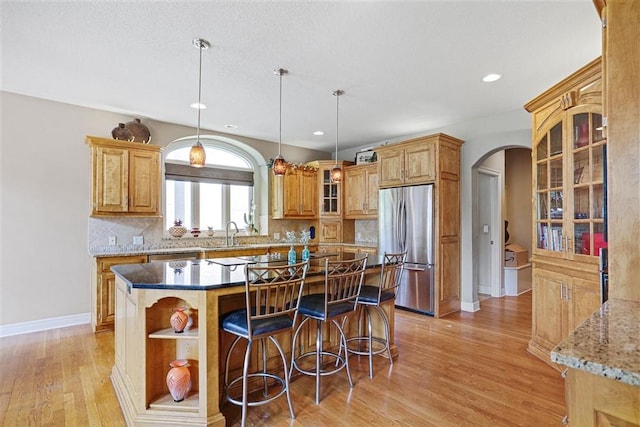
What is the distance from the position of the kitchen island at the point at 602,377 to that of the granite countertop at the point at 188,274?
1651mm

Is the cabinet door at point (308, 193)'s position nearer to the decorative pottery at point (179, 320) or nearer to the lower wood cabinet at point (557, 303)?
the lower wood cabinet at point (557, 303)

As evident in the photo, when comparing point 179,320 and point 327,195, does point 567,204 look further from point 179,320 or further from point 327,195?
point 327,195

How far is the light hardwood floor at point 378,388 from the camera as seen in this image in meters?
2.12

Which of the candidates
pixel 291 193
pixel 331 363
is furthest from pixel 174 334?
pixel 291 193

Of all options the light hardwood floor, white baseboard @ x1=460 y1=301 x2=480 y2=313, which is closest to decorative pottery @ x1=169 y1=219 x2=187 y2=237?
the light hardwood floor

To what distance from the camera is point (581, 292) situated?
2660mm

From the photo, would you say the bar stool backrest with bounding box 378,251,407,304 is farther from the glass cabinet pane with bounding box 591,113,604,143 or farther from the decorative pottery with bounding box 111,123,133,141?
the decorative pottery with bounding box 111,123,133,141

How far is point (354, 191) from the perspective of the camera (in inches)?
Result: 231

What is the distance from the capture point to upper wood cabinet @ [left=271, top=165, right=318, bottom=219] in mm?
5746

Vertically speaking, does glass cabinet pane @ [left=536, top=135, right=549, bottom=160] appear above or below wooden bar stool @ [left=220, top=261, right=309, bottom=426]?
above

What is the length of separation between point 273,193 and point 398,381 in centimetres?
401

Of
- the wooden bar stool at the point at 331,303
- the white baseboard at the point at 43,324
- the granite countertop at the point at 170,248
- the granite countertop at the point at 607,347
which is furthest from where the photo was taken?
the granite countertop at the point at 170,248

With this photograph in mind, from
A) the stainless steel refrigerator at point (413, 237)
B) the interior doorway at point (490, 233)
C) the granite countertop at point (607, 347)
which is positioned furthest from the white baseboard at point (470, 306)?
the granite countertop at point (607, 347)

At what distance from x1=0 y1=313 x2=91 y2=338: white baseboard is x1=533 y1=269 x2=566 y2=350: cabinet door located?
5.13 metres
